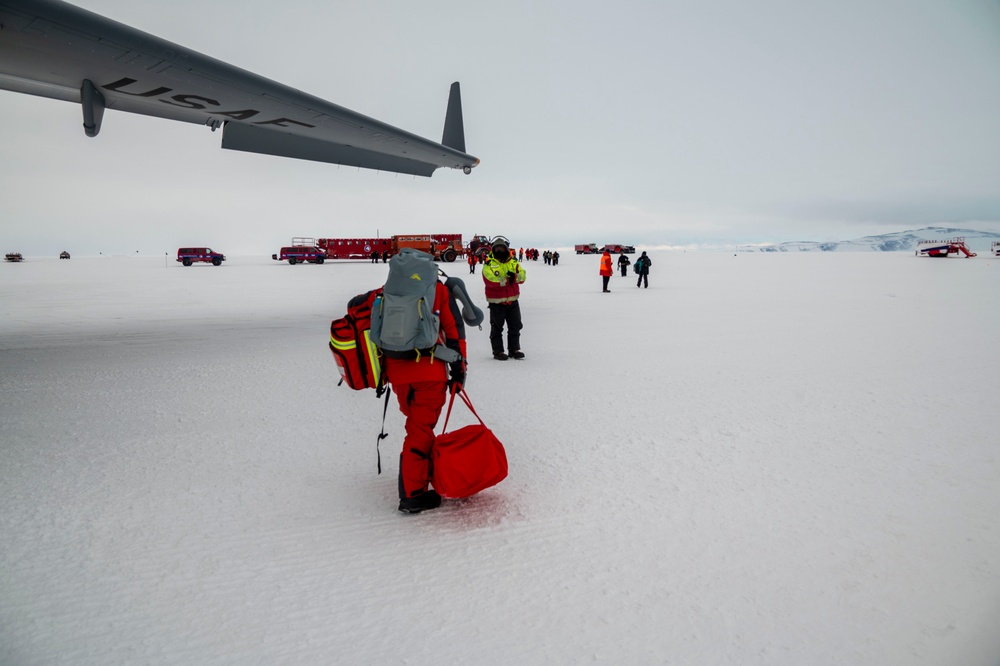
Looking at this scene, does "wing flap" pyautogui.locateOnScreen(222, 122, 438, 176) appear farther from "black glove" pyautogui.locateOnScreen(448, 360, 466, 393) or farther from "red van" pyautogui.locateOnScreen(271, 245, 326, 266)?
"red van" pyautogui.locateOnScreen(271, 245, 326, 266)

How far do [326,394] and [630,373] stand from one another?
→ 3.95m

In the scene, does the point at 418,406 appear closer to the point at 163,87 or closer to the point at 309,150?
the point at 163,87

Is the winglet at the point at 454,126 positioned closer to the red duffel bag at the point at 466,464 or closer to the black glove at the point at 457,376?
the black glove at the point at 457,376

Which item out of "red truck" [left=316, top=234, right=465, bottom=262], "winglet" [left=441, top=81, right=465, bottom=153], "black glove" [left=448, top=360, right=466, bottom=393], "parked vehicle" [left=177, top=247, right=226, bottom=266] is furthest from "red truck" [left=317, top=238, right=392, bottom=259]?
"black glove" [left=448, top=360, right=466, bottom=393]

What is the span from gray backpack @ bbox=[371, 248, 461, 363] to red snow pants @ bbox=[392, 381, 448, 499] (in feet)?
0.76

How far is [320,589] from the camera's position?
2.52 metres

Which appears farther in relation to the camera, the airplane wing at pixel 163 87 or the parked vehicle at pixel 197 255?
the parked vehicle at pixel 197 255

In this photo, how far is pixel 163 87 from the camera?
26.1 ft

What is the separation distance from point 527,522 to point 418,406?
39.2 inches

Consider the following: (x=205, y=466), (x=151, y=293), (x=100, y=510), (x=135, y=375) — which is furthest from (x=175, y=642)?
(x=151, y=293)

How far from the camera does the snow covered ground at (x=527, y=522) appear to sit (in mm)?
2193

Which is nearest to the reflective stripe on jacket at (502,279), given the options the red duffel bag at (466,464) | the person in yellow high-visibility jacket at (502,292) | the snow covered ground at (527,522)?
the person in yellow high-visibility jacket at (502,292)

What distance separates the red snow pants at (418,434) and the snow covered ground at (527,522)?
9.6 inches

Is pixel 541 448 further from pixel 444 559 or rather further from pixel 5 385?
pixel 5 385
